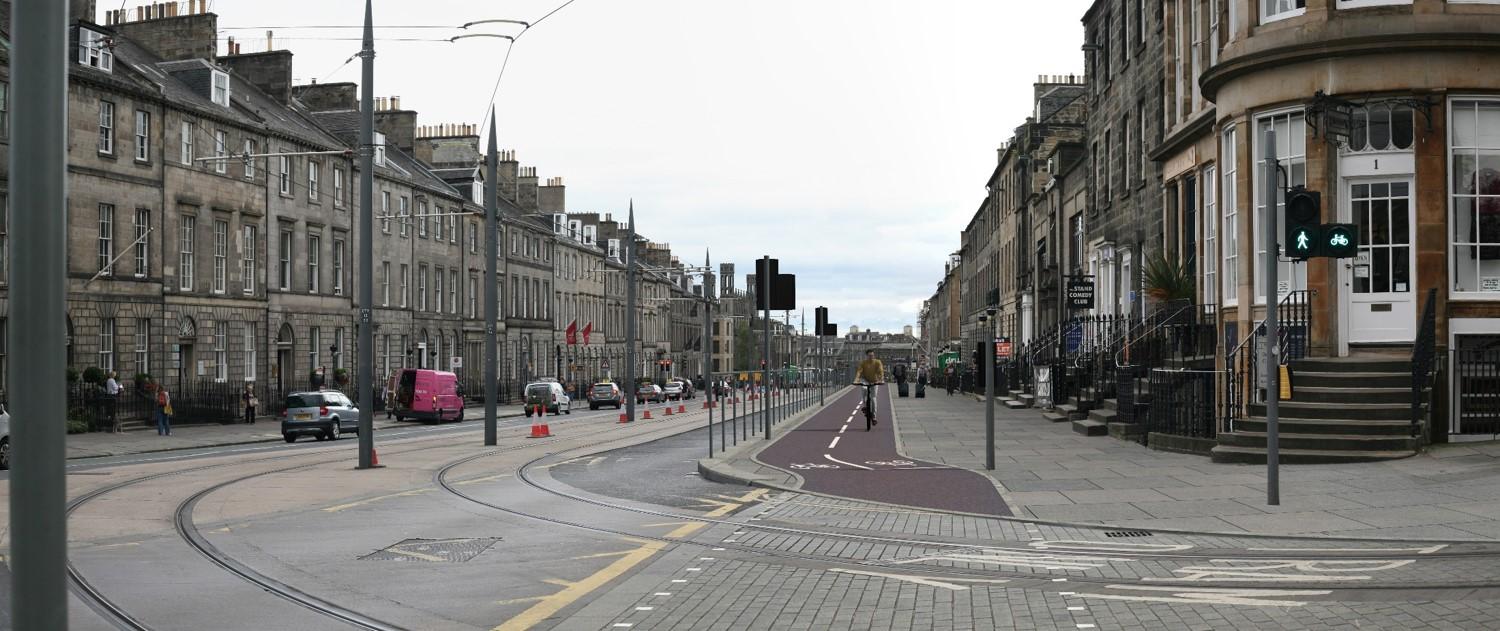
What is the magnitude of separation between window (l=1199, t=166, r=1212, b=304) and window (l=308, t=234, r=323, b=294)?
1605 inches

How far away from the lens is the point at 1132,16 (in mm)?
32906

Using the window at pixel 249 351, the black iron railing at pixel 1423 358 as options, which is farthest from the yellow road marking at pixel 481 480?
the window at pixel 249 351

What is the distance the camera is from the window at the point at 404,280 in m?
64.4

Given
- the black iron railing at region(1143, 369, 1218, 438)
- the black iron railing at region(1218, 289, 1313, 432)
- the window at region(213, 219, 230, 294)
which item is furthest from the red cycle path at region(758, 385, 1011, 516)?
the window at region(213, 219, 230, 294)

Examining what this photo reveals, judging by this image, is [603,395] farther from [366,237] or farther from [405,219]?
[366,237]

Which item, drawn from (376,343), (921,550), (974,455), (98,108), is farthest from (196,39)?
(921,550)

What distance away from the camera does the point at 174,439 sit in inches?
1373

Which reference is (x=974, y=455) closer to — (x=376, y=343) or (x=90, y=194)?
(x=90, y=194)

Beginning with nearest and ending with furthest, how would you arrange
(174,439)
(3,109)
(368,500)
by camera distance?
(368,500) < (174,439) < (3,109)

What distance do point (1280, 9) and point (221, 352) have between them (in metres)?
39.4

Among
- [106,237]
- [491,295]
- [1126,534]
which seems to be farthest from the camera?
[106,237]

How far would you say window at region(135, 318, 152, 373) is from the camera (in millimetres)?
42844

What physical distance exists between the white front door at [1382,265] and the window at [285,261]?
4308 centimetres

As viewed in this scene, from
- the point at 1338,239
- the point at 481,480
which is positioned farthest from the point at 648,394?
the point at 1338,239
